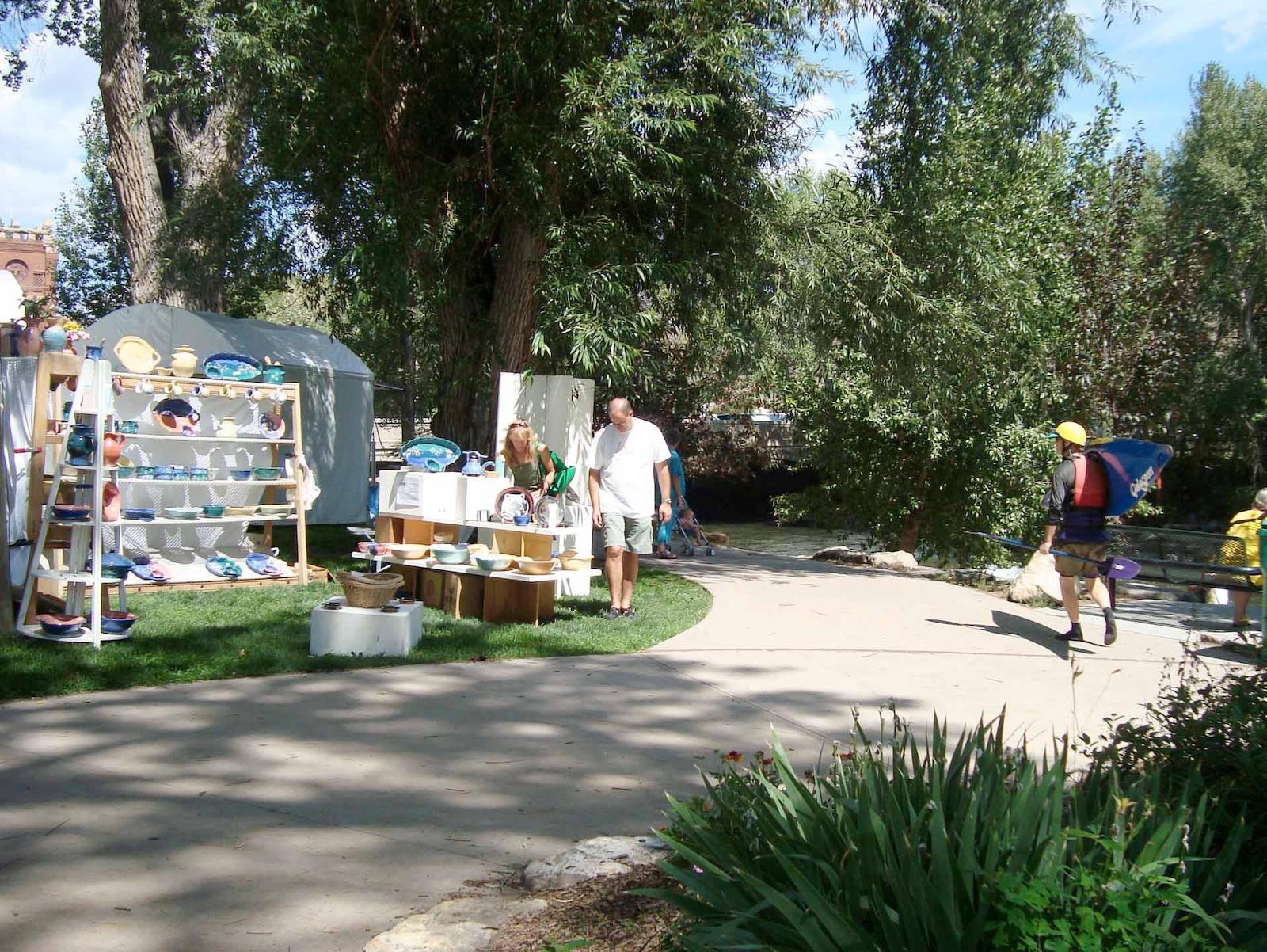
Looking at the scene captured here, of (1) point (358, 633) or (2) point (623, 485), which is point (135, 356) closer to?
(1) point (358, 633)

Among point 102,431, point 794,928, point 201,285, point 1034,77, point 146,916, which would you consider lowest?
point 146,916

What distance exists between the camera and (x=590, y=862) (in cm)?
358

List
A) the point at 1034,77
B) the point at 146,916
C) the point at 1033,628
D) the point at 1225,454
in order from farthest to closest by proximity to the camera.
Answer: the point at 1225,454
the point at 1034,77
the point at 1033,628
the point at 146,916

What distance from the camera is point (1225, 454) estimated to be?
29.5 m

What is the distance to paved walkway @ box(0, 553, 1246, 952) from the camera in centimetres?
345

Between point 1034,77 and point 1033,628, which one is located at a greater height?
point 1034,77

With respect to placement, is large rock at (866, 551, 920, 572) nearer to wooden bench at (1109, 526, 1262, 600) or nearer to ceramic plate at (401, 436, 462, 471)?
wooden bench at (1109, 526, 1262, 600)

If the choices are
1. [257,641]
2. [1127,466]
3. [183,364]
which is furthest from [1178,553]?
[183,364]

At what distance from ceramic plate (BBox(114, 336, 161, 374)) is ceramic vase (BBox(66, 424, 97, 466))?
256 centimetres

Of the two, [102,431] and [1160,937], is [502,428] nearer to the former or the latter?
[102,431]

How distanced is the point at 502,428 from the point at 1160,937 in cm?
838

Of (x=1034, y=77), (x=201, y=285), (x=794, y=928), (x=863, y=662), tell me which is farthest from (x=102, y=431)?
(x=1034, y=77)

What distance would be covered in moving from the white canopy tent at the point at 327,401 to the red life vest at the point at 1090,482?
34.1ft

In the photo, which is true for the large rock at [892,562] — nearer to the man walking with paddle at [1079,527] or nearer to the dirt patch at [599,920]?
the man walking with paddle at [1079,527]
